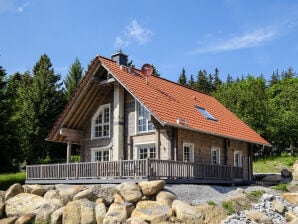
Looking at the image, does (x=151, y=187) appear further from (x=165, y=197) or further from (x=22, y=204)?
(x=22, y=204)

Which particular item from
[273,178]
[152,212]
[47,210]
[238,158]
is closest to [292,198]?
[152,212]

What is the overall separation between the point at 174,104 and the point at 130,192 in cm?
746

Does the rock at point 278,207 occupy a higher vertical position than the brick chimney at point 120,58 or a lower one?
lower

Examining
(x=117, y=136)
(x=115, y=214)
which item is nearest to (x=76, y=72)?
(x=117, y=136)

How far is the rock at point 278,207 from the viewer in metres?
15.8

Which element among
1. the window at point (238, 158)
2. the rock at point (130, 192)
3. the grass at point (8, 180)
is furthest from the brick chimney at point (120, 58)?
the grass at point (8, 180)

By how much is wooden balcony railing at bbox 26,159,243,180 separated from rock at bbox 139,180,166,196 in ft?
3.43

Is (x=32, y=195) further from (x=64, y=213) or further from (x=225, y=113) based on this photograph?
(x=225, y=113)

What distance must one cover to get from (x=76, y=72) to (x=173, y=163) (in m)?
39.6

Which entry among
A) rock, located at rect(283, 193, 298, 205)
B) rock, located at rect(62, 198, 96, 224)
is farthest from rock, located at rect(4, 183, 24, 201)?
rock, located at rect(283, 193, 298, 205)

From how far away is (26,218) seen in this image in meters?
17.3

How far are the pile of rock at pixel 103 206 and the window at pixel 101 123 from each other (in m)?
6.19

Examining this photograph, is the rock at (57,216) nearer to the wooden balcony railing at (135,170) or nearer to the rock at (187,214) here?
the wooden balcony railing at (135,170)

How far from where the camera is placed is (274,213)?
51.2 feet
